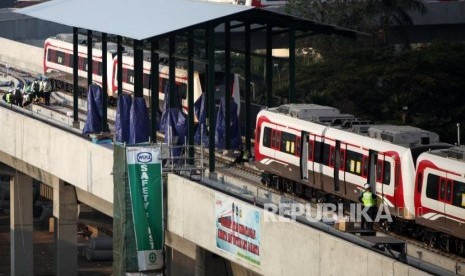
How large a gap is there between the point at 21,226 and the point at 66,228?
6.87 m

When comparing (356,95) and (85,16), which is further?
(356,95)

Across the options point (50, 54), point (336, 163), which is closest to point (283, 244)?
point (336, 163)

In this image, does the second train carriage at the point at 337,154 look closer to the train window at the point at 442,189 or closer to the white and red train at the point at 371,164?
the white and red train at the point at 371,164

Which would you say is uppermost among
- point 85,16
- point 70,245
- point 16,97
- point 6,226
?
point 85,16

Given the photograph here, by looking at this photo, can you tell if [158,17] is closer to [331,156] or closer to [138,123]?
[138,123]

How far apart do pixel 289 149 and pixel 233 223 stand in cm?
947

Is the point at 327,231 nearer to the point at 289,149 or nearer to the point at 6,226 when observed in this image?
the point at 289,149

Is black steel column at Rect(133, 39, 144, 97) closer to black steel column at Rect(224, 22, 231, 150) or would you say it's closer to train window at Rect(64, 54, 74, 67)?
black steel column at Rect(224, 22, 231, 150)

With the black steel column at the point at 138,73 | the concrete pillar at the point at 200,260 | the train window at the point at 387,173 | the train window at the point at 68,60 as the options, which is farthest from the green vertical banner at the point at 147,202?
the train window at the point at 68,60

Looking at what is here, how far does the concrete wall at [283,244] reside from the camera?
33.7 m

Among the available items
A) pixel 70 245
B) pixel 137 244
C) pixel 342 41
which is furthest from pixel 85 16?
pixel 342 41

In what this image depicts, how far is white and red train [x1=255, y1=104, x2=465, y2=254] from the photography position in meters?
40.4

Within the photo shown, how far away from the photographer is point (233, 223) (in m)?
40.8

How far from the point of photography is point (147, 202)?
45.8 m
